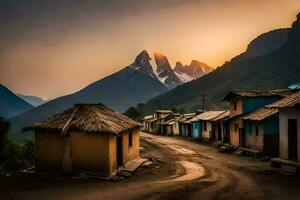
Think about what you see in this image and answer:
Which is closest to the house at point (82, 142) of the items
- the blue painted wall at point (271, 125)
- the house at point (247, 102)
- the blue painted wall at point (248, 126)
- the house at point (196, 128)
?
the blue painted wall at point (271, 125)

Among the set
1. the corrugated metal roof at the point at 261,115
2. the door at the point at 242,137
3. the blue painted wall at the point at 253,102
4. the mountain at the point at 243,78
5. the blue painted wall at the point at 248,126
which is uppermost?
the mountain at the point at 243,78

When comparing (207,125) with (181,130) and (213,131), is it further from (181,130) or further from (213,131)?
(181,130)

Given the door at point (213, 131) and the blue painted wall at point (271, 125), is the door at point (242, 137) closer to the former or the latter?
the blue painted wall at point (271, 125)

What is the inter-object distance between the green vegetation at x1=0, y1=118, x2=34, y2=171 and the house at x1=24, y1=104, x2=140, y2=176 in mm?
25691

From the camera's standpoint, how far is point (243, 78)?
149m

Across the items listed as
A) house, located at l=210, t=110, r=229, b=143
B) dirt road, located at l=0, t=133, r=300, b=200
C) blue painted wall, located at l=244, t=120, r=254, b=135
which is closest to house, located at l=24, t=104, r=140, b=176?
dirt road, located at l=0, t=133, r=300, b=200

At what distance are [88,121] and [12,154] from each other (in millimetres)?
34415

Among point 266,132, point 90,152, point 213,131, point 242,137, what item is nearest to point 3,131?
point 213,131

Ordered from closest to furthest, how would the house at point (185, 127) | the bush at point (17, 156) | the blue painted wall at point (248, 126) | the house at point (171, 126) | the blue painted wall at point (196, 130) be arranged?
the blue painted wall at point (248, 126)
the bush at point (17, 156)
the blue painted wall at point (196, 130)
the house at point (185, 127)
the house at point (171, 126)

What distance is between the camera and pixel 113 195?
1758 cm

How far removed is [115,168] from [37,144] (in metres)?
5.23

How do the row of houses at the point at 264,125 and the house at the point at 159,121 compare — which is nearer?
the row of houses at the point at 264,125

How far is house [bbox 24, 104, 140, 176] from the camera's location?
23.0 metres

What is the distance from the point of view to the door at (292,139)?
22750mm
